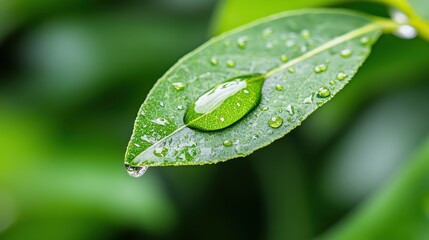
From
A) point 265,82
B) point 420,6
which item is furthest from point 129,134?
point 265,82

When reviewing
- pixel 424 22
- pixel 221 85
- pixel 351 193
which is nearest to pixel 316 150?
pixel 351 193

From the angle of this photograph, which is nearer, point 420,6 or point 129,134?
point 420,6

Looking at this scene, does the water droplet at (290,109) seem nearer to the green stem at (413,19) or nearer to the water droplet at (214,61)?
the water droplet at (214,61)

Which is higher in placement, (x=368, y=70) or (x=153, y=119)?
(x=368, y=70)

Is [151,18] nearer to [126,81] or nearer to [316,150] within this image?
[126,81]

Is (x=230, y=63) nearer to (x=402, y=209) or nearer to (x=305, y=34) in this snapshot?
(x=305, y=34)

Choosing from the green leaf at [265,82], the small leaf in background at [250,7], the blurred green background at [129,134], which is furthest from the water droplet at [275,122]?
the blurred green background at [129,134]
